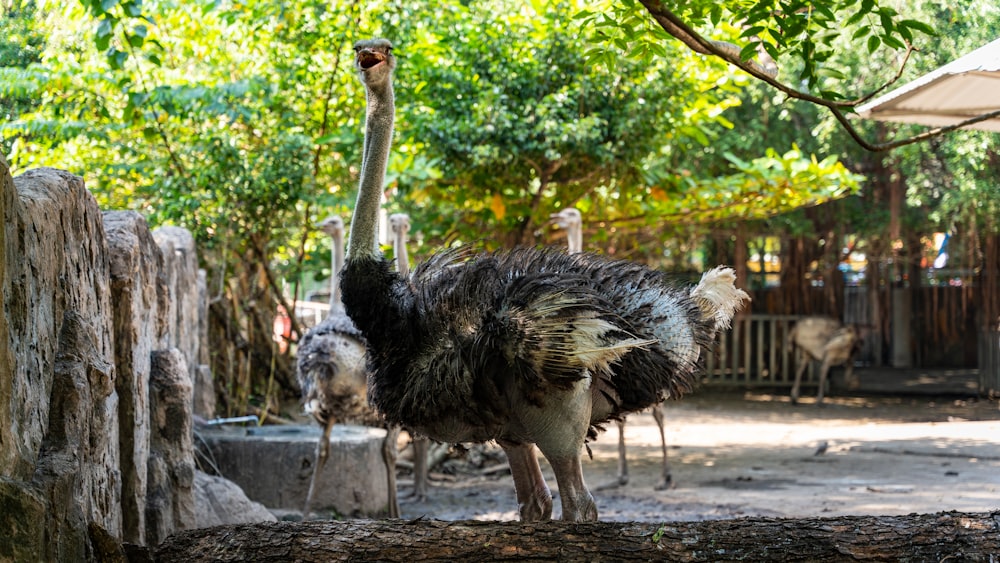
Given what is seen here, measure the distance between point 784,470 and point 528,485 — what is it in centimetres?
435

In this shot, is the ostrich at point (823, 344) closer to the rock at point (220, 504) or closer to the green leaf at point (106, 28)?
the rock at point (220, 504)

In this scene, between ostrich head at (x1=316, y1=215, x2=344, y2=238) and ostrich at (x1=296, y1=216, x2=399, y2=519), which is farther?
ostrich head at (x1=316, y1=215, x2=344, y2=238)

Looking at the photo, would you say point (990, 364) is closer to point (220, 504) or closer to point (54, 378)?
point (220, 504)

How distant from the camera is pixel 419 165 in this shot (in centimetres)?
855

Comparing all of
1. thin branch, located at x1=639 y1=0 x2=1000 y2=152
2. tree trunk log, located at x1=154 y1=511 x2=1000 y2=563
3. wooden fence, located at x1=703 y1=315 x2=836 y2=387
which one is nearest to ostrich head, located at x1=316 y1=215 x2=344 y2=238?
thin branch, located at x1=639 y1=0 x2=1000 y2=152

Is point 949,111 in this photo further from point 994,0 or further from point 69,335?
point 69,335

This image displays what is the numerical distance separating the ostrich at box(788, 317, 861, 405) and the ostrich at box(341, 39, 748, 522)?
1013cm

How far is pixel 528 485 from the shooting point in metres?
4.56

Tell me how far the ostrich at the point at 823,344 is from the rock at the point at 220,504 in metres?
9.93

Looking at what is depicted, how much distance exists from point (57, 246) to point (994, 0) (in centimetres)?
427

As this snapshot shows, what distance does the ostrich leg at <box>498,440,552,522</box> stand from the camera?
453 centimetres

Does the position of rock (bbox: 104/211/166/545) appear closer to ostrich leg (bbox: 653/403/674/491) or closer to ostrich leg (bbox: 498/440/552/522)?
ostrich leg (bbox: 498/440/552/522)

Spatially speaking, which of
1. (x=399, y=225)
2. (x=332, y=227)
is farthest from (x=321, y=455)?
(x=332, y=227)

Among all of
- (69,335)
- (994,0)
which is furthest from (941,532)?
(994,0)
